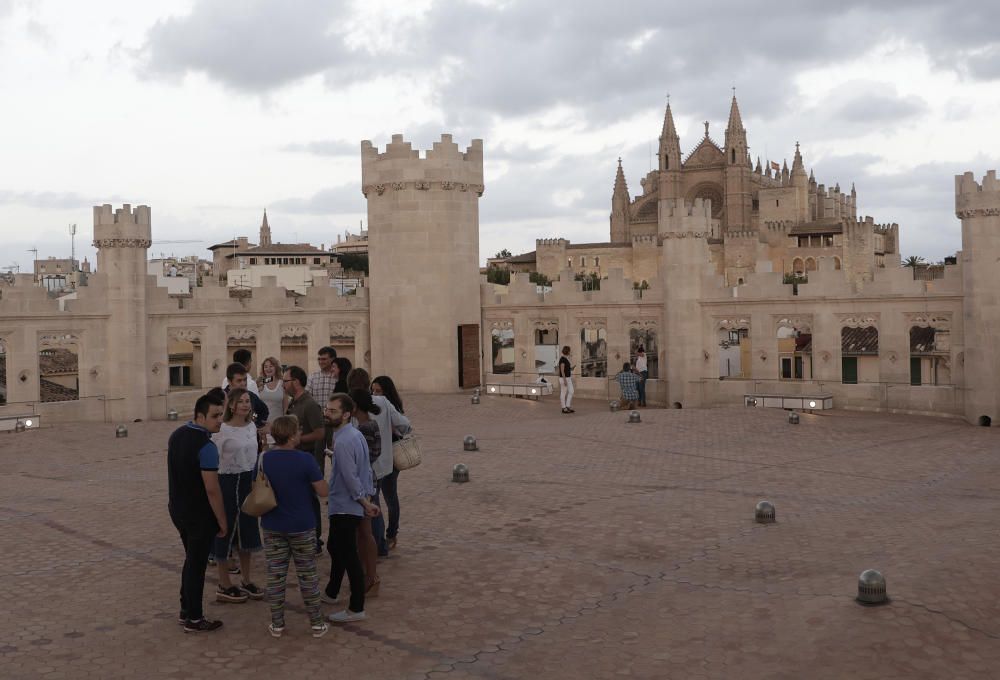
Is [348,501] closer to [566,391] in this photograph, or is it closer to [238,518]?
[238,518]

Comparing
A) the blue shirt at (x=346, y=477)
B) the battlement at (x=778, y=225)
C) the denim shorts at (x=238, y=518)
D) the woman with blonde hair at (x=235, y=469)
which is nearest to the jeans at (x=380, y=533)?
the denim shorts at (x=238, y=518)

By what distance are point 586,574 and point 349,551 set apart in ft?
7.99

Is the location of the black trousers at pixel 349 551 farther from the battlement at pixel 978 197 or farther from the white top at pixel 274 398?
the battlement at pixel 978 197

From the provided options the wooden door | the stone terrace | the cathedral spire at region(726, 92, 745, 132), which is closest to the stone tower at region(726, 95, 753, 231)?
the cathedral spire at region(726, 92, 745, 132)

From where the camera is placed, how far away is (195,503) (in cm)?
759

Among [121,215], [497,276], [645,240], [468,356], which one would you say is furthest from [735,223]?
[121,215]

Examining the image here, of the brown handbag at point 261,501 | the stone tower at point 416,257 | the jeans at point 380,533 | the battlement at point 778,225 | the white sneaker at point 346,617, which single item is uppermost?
the battlement at point 778,225

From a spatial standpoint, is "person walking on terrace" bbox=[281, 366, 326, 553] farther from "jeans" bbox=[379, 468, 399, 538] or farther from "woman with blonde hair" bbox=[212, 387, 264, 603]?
"woman with blonde hair" bbox=[212, 387, 264, 603]

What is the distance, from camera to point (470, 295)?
→ 27938 millimetres

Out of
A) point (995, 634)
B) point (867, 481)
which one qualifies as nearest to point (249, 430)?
point (995, 634)

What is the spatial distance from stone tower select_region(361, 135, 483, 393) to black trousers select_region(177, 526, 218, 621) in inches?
759

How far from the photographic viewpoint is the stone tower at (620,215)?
12419cm

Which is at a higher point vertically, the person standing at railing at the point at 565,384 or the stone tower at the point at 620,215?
the stone tower at the point at 620,215

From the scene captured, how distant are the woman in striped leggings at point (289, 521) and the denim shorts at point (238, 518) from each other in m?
0.93
